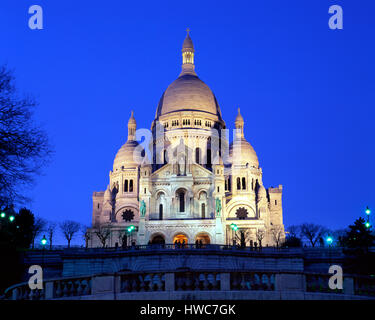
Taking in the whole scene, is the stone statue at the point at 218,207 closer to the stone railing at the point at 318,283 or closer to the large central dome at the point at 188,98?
the large central dome at the point at 188,98

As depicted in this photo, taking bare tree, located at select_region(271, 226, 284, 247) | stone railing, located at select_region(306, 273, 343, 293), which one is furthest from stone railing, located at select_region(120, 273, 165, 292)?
bare tree, located at select_region(271, 226, 284, 247)

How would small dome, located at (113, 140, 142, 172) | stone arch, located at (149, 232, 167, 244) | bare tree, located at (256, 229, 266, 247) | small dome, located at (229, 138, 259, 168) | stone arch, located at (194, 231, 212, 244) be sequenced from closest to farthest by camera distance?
stone arch, located at (194, 231, 212, 244), stone arch, located at (149, 232, 167, 244), bare tree, located at (256, 229, 266, 247), small dome, located at (229, 138, 259, 168), small dome, located at (113, 140, 142, 172)

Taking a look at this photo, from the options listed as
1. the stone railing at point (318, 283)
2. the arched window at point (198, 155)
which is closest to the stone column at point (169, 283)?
the stone railing at point (318, 283)

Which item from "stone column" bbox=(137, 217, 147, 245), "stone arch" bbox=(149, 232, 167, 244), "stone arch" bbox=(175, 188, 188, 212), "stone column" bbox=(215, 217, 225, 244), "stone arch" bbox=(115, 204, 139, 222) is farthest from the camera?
"stone arch" bbox=(115, 204, 139, 222)

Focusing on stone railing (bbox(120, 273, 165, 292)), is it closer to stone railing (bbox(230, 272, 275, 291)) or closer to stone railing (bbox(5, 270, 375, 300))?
stone railing (bbox(5, 270, 375, 300))

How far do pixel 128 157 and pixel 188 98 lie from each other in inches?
664

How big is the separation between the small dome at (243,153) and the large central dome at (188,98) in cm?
850

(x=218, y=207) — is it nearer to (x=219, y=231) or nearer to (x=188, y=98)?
(x=219, y=231)

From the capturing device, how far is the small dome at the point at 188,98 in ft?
329

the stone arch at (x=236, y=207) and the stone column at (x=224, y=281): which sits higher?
the stone arch at (x=236, y=207)

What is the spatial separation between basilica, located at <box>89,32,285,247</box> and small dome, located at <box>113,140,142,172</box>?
0.19 meters

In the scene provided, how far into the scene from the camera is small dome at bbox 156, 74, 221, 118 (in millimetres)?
100188
